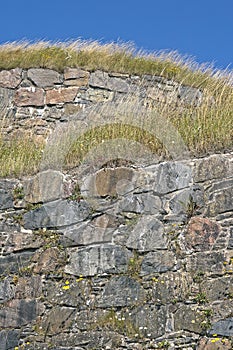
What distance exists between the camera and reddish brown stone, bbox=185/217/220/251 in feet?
22.1

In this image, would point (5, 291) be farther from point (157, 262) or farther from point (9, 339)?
point (157, 262)

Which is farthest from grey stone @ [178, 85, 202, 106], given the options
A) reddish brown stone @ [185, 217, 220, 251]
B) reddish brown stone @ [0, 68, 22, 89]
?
reddish brown stone @ [185, 217, 220, 251]

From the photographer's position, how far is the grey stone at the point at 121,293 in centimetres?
691

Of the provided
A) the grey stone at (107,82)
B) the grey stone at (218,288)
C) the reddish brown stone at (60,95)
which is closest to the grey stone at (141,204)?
the grey stone at (218,288)

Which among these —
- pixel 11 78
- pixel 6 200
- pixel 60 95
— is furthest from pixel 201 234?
pixel 11 78

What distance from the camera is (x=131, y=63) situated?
38.2 feet

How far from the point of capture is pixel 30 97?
1122 centimetres

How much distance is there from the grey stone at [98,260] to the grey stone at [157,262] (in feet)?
0.70

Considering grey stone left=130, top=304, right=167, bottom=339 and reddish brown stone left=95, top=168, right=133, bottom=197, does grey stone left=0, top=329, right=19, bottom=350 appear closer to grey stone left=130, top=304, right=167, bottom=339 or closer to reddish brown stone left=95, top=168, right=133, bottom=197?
grey stone left=130, top=304, right=167, bottom=339

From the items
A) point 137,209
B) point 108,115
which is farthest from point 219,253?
point 108,115

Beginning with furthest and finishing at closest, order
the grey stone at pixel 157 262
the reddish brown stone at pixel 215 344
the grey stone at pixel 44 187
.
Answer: the grey stone at pixel 44 187 < the grey stone at pixel 157 262 < the reddish brown stone at pixel 215 344

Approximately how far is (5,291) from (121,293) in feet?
4.61

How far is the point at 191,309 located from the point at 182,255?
0.55 metres

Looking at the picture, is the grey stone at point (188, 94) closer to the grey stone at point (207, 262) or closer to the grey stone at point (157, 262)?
the grey stone at point (157, 262)
